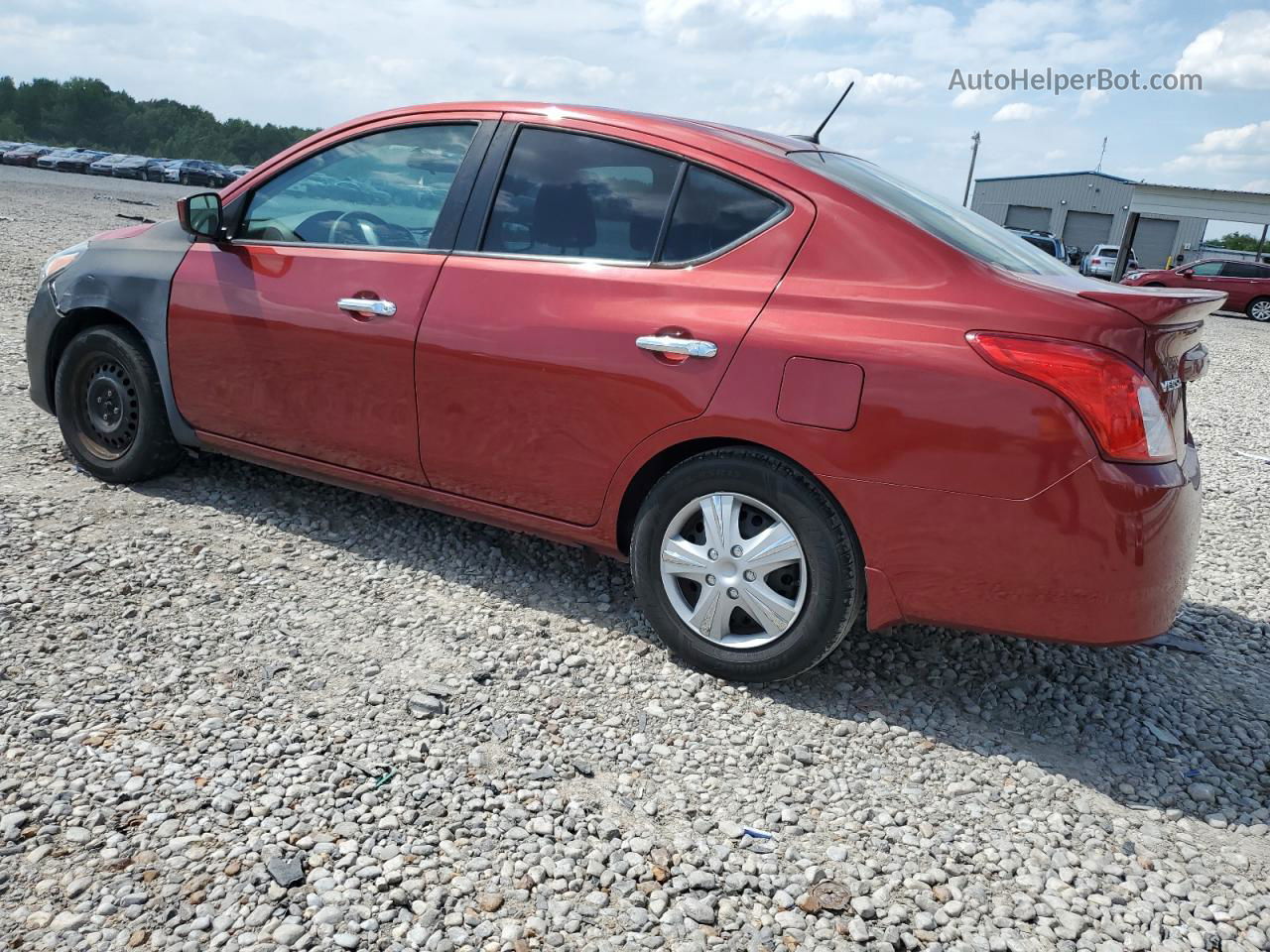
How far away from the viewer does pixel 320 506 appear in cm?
454

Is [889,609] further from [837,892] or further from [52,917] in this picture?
[52,917]

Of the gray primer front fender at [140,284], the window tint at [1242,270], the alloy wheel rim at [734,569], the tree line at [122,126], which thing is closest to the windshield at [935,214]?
the alloy wheel rim at [734,569]

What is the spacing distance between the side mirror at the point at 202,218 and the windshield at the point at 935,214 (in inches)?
93.9

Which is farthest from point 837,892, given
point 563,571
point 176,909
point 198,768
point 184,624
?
point 184,624

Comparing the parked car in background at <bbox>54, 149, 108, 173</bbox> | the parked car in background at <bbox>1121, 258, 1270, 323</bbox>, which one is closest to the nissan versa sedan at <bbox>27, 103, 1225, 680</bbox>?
the parked car in background at <bbox>1121, 258, 1270, 323</bbox>

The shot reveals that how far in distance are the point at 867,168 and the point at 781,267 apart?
93 centimetres

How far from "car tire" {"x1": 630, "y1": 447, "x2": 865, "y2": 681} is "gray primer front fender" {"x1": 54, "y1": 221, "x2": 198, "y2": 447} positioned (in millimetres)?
2300

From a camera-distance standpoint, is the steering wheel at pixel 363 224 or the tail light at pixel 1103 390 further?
the steering wheel at pixel 363 224

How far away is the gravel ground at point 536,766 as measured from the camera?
225 centimetres

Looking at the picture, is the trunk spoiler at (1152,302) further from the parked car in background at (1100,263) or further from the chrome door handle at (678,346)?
the parked car in background at (1100,263)

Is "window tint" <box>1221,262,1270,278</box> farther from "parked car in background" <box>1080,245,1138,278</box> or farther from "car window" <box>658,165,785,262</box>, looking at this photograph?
"car window" <box>658,165,785,262</box>

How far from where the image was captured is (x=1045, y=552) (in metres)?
2.71

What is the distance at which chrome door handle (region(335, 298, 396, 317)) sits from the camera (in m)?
3.65

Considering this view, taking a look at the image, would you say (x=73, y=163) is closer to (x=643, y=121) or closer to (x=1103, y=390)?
(x=643, y=121)
